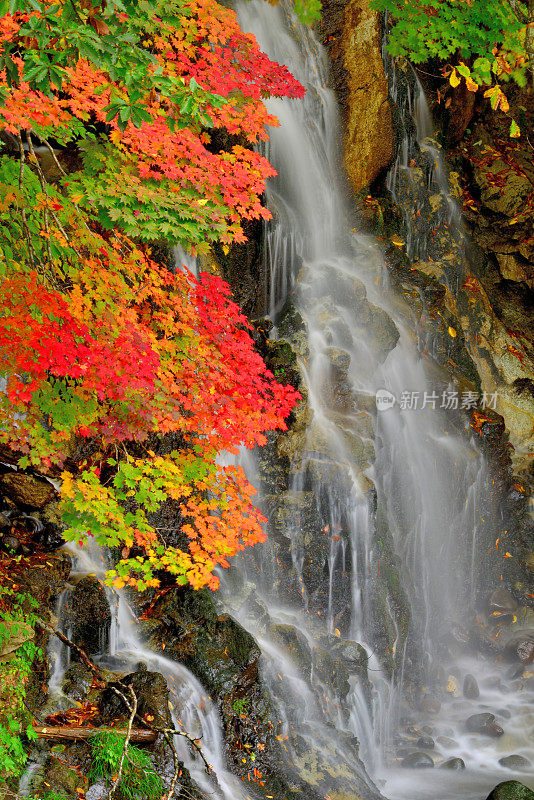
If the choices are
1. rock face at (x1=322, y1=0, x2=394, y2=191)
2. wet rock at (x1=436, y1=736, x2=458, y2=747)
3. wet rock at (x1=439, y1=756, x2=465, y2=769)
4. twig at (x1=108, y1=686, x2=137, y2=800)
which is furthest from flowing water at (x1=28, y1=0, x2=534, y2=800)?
twig at (x1=108, y1=686, x2=137, y2=800)

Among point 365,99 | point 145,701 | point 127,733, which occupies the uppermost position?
point 365,99

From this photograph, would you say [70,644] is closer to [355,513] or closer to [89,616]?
[89,616]

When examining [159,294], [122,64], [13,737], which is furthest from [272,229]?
[13,737]

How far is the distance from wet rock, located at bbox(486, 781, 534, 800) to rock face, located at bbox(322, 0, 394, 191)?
10861 mm

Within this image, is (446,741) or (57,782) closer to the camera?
(57,782)

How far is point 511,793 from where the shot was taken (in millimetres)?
6145

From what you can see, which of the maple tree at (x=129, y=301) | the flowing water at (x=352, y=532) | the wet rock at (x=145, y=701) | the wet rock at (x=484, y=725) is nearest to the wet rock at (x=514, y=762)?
the flowing water at (x=352, y=532)

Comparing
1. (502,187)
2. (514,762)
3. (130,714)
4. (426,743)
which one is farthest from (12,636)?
(502,187)

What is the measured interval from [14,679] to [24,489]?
2185mm

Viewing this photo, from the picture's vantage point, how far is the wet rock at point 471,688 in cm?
1007

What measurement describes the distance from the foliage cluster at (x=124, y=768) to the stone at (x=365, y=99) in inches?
444

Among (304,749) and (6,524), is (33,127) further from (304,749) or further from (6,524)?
(304,749)

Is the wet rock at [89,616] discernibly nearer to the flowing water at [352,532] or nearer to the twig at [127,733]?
the flowing water at [352,532]

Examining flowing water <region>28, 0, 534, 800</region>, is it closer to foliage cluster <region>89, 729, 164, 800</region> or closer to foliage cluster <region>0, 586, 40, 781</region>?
foliage cluster <region>0, 586, 40, 781</region>
